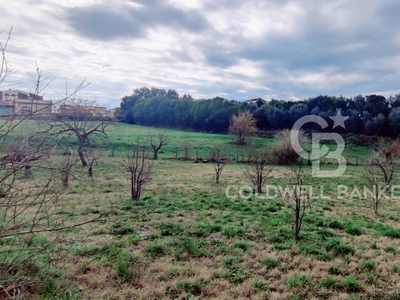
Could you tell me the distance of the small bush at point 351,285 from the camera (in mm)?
2885

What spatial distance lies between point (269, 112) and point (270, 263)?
105 ft

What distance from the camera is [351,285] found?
2926 mm

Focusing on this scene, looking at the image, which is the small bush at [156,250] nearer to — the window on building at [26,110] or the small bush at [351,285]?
the small bush at [351,285]

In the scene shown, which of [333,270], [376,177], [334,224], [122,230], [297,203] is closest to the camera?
[333,270]

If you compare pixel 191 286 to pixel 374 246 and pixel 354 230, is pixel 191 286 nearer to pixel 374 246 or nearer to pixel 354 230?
pixel 374 246

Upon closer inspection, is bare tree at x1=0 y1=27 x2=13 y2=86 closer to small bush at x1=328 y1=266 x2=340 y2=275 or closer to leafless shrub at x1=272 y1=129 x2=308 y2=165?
small bush at x1=328 y1=266 x2=340 y2=275

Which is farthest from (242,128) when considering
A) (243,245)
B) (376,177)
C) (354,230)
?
(243,245)

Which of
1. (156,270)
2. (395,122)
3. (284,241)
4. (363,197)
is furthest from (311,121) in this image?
(156,270)

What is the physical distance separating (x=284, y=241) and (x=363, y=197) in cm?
588

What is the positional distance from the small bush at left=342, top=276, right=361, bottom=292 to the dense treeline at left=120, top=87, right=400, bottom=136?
2247 centimetres

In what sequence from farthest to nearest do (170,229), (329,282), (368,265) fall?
(170,229), (368,265), (329,282)

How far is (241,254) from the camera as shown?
3.73m

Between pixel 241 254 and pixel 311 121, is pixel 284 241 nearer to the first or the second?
pixel 241 254

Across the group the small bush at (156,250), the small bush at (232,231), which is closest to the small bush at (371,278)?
the small bush at (232,231)
